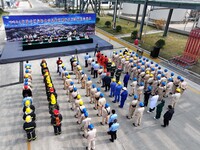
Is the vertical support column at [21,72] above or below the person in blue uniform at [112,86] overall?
below

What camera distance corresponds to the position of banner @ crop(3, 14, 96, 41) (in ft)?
59.7

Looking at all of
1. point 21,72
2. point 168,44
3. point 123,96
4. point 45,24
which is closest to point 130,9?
point 168,44

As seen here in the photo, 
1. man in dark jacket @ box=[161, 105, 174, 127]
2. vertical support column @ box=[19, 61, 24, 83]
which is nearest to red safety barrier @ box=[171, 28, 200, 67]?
man in dark jacket @ box=[161, 105, 174, 127]

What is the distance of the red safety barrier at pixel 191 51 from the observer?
1485cm

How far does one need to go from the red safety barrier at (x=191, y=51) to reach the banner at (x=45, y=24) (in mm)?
11925

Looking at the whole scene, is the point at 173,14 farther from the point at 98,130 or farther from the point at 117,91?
the point at 98,130

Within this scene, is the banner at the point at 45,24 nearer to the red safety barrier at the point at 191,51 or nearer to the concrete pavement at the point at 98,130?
the concrete pavement at the point at 98,130

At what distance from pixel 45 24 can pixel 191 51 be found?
1577cm

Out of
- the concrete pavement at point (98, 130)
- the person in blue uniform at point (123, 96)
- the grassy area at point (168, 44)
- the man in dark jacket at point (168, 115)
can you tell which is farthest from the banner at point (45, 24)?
the man in dark jacket at point (168, 115)

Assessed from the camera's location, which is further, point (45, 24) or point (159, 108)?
point (45, 24)

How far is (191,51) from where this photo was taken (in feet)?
50.9

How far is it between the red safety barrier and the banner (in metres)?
11.9

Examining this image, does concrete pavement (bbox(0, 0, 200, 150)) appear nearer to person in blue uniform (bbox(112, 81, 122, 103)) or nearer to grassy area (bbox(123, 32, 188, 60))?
person in blue uniform (bbox(112, 81, 122, 103))

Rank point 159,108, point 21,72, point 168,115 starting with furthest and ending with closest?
point 21,72 → point 159,108 → point 168,115
